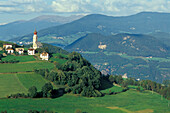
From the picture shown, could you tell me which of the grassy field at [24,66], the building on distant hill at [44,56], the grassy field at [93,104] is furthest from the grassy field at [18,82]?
the building on distant hill at [44,56]

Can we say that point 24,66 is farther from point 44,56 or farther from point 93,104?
point 93,104

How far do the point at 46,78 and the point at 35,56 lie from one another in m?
44.5

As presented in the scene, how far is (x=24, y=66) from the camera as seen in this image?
538 feet

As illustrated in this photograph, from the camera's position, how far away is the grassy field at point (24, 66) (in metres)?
156

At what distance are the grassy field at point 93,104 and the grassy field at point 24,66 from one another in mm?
38980

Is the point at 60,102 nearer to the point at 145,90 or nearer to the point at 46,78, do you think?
the point at 46,78

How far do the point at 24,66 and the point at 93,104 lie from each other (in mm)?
58588

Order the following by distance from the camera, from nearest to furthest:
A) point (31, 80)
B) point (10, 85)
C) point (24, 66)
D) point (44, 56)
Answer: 1. point (10, 85)
2. point (31, 80)
3. point (24, 66)
4. point (44, 56)

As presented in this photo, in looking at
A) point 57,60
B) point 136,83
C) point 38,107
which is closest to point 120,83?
point 136,83

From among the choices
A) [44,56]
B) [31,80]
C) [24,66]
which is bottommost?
[31,80]

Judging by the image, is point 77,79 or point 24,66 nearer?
point 77,79

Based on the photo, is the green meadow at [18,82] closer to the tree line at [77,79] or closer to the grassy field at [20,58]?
the tree line at [77,79]

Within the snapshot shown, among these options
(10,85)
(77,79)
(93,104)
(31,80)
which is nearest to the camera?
(93,104)

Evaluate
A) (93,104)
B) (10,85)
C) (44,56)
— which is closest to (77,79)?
(93,104)
